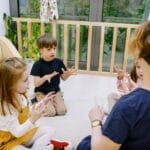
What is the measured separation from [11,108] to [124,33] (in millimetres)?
2169

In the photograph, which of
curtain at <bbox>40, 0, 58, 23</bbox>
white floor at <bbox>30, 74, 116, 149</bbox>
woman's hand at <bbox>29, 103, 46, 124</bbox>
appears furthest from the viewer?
curtain at <bbox>40, 0, 58, 23</bbox>

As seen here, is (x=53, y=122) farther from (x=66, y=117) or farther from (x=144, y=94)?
(x=144, y=94)

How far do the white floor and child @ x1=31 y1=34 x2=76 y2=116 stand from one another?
0.33ft

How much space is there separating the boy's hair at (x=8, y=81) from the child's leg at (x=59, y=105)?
86 cm

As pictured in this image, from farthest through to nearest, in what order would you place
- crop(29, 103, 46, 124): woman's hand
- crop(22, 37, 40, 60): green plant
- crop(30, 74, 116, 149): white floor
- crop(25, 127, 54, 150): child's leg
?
crop(22, 37, 40, 60): green plant, crop(30, 74, 116, 149): white floor, crop(25, 127, 54, 150): child's leg, crop(29, 103, 46, 124): woman's hand

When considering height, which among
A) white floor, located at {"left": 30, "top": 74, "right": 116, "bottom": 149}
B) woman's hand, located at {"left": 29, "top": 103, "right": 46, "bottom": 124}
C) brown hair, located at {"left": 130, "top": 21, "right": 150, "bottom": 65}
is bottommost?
white floor, located at {"left": 30, "top": 74, "right": 116, "bottom": 149}

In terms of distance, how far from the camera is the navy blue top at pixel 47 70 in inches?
85.0

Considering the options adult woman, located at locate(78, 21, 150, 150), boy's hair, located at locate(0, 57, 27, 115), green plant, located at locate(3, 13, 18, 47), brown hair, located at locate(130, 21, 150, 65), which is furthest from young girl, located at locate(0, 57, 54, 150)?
green plant, located at locate(3, 13, 18, 47)

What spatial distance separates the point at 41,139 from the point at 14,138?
19cm

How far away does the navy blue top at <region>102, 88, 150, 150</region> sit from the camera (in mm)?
848

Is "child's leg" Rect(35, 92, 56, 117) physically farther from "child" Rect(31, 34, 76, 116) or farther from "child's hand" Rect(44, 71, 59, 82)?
"child's hand" Rect(44, 71, 59, 82)

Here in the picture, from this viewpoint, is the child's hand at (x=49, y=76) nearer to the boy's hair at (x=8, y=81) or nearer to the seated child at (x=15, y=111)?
the seated child at (x=15, y=111)

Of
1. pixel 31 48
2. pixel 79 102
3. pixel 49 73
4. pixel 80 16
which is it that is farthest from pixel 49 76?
pixel 80 16

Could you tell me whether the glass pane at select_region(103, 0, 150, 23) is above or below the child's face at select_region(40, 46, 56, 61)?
above
